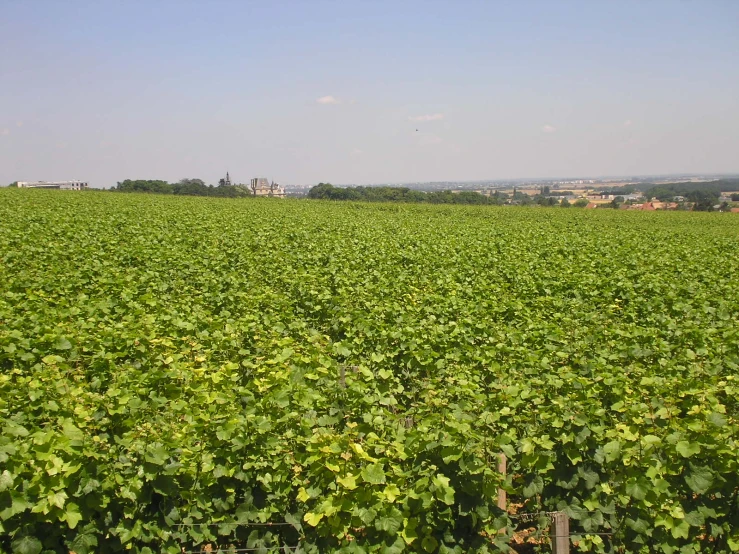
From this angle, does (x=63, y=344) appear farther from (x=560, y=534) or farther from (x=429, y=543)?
(x=560, y=534)

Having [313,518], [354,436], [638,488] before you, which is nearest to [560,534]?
[638,488]

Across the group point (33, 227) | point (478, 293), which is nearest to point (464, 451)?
point (478, 293)

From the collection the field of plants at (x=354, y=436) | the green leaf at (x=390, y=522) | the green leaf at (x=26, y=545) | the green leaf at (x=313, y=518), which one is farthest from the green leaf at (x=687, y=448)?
the green leaf at (x=26, y=545)

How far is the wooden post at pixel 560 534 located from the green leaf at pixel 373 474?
131cm

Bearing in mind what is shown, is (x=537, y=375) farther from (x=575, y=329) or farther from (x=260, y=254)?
(x=260, y=254)

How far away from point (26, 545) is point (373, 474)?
6.95 ft

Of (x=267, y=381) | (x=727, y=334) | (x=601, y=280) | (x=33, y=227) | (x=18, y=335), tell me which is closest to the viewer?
(x=267, y=381)

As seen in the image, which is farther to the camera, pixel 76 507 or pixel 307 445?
pixel 307 445

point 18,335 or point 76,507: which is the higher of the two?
point 18,335

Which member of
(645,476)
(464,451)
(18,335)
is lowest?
(645,476)

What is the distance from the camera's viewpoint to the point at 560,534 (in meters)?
3.93

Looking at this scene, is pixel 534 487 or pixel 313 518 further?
pixel 534 487

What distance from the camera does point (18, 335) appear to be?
6023 millimetres

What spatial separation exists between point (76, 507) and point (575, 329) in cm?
634
